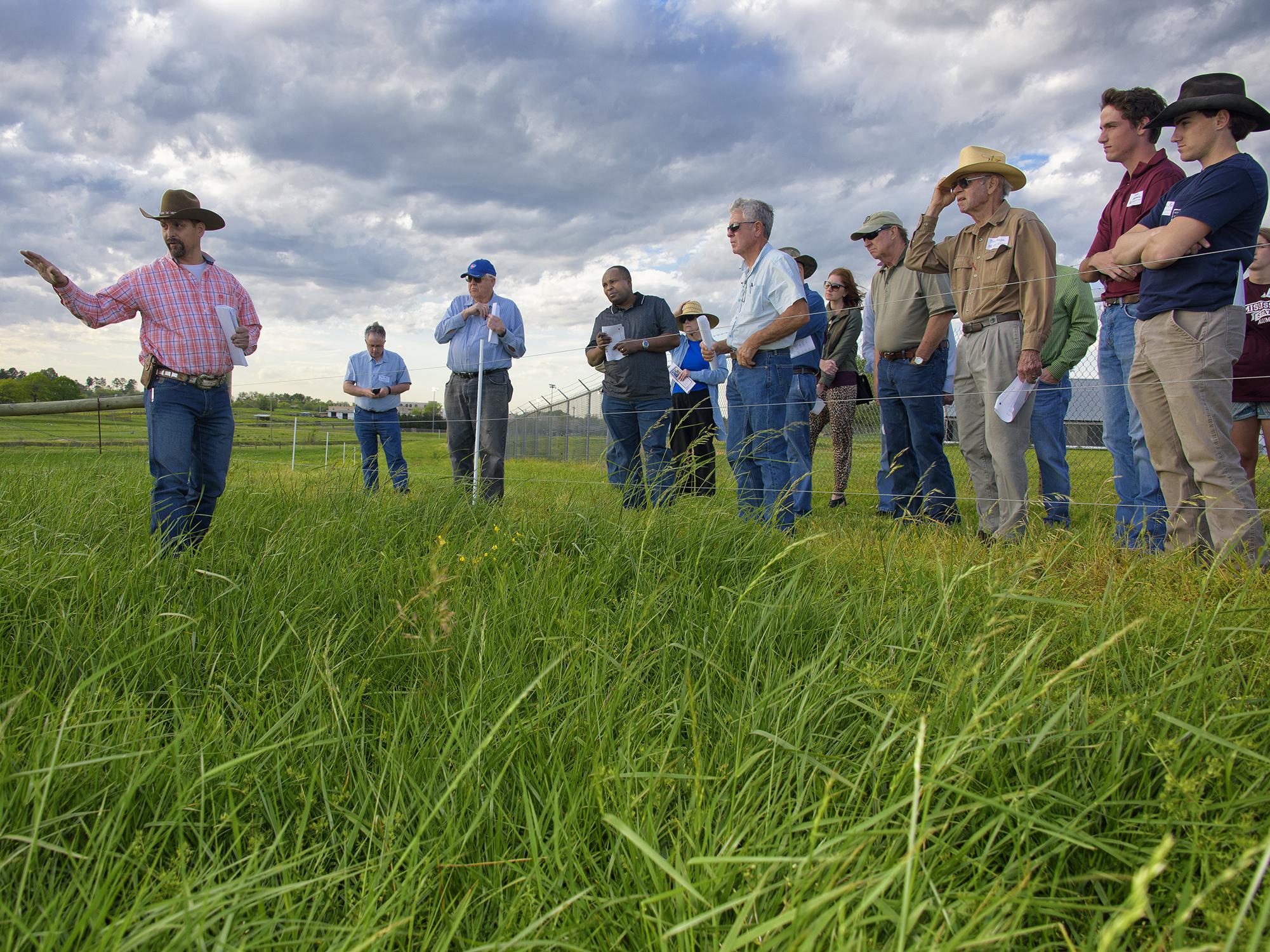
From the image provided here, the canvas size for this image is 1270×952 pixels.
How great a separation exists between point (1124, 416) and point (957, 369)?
3.40 feet

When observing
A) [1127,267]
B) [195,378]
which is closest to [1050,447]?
[1127,267]

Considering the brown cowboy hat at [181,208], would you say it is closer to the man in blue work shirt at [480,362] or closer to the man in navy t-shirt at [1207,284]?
the man in blue work shirt at [480,362]

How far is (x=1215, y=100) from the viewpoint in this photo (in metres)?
3.06

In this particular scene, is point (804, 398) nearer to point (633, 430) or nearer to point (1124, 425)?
point (633, 430)

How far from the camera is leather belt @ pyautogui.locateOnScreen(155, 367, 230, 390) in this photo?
383 cm

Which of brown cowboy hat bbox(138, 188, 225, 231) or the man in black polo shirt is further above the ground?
brown cowboy hat bbox(138, 188, 225, 231)

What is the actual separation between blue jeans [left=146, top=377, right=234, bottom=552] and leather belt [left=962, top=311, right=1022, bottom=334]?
4135 millimetres

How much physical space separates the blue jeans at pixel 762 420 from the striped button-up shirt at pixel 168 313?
Answer: 2.95 meters

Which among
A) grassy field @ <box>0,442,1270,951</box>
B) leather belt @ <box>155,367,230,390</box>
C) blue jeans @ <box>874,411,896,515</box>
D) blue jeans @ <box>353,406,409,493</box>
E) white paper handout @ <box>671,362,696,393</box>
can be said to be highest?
white paper handout @ <box>671,362,696,393</box>

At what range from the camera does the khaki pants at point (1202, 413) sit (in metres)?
3.02

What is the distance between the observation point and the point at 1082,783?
140 cm

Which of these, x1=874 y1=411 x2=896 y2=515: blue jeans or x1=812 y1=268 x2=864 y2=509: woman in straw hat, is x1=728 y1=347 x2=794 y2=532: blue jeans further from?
x1=812 y1=268 x2=864 y2=509: woman in straw hat

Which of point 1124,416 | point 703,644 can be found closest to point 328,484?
point 703,644

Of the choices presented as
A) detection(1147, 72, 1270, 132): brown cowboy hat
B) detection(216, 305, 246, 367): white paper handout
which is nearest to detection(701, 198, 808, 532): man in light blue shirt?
detection(1147, 72, 1270, 132): brown cowboy hat
